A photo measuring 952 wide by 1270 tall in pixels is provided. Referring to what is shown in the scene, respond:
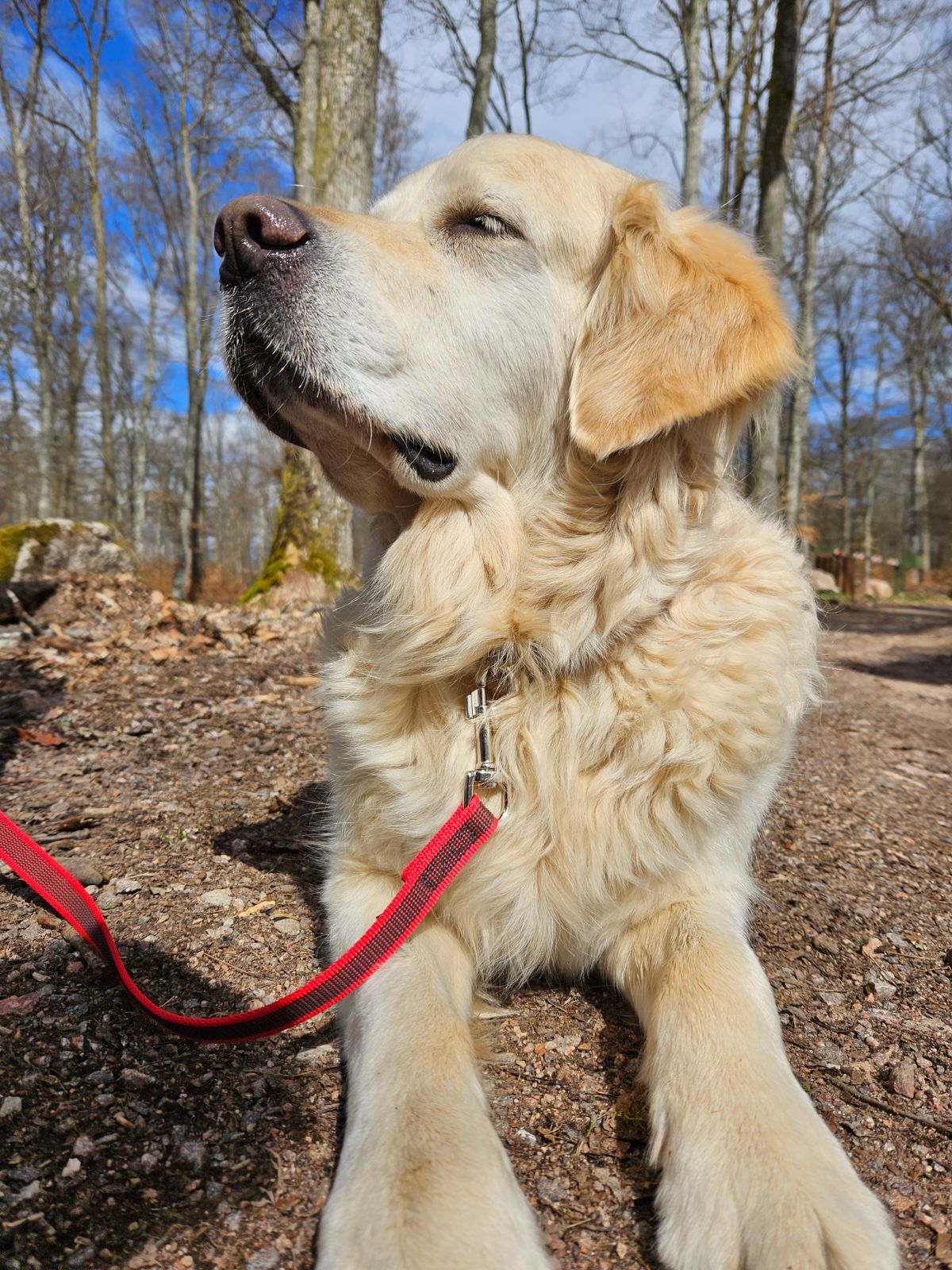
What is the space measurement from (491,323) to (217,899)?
1676mm

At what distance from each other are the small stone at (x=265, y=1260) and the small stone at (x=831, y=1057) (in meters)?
1.07

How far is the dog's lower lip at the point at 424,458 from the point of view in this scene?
6.27 feet

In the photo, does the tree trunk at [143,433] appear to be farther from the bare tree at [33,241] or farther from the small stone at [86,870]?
the small stone at [86,870]

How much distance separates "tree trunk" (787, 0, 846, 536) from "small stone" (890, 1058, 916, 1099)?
10.0 metres

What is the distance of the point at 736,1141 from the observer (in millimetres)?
1208

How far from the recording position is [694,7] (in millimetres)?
10750

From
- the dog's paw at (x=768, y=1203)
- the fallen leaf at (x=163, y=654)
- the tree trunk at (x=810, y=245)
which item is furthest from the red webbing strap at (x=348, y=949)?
the tree trunk at (x=810, y=245)

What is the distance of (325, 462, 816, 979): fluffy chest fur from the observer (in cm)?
176

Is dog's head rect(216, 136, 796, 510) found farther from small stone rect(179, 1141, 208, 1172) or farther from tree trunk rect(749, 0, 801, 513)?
tree trunk rect(749, 0, 801, 513)

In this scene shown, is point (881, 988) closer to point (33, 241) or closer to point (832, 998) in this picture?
point (832, 998)

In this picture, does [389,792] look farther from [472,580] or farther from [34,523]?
[34,523]

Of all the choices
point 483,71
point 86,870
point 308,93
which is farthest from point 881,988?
point 483,71

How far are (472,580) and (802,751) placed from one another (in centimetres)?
256

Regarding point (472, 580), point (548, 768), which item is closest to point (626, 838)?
point (548, 768)
